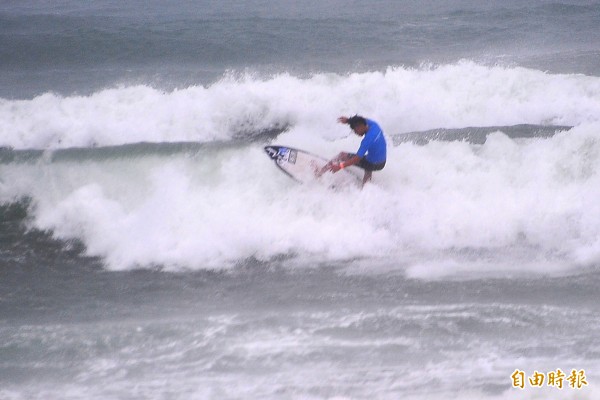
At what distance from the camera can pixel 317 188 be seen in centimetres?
895

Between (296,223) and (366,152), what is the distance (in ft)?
4.06

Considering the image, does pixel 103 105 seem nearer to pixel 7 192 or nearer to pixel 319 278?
pixel 7 192

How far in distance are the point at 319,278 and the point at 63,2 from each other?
18.1 metres

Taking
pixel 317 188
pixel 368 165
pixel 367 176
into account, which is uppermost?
pixel 368 165

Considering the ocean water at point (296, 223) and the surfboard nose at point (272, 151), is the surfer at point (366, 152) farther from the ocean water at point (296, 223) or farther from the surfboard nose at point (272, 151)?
the surfboard nose at point (272, 151)

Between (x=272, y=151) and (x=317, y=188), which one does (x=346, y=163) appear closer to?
(x=317, y=188)

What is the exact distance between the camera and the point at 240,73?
1443 centimetres

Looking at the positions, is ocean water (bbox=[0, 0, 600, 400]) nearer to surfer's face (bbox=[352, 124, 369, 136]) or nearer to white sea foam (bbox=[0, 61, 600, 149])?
white sea foam (bbox=[0, 61, 600, 149])

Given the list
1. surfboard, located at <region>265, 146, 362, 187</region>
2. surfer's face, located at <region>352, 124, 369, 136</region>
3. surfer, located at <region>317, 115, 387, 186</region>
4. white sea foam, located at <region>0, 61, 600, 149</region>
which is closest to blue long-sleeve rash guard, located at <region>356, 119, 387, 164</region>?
surfer, located at <region>317, 115, 387, 186</region>

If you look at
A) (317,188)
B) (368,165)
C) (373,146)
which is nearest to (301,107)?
(317,188)

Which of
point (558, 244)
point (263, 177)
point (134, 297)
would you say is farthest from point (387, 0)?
point (134, 297)

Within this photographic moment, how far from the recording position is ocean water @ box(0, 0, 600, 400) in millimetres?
5961

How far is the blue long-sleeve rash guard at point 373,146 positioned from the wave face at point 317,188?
22.0 inches

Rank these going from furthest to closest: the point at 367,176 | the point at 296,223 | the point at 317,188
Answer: the point at 317,188 < the point at 367,176 < the point at 296,223
